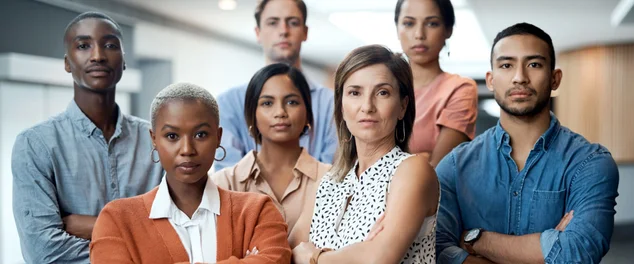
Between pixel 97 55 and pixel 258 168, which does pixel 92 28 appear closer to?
pixel 97 55

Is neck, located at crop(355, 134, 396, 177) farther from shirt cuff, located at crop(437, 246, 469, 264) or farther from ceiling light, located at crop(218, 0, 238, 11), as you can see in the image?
ceiling light, located at crop(218, 0, 238, 11)

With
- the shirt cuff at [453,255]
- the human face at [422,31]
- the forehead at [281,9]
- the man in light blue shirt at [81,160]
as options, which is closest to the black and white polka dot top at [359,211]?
the shirt cuff at [453,255]

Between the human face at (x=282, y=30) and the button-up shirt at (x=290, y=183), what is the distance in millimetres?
824

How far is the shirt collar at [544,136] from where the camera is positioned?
2.23 metres

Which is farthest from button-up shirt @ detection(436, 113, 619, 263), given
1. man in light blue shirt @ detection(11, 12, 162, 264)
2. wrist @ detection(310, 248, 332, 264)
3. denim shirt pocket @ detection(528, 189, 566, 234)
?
man in light blue shirt @ detection(11, 12, 162, 264)

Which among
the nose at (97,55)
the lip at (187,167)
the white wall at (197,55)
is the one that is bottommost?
the lip at (187,167)

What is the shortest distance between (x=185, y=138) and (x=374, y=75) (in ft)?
1.83

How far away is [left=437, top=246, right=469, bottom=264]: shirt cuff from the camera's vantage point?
2186 millimetres

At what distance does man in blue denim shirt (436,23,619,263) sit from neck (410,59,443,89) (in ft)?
1.54

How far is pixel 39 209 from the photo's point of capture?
220cm

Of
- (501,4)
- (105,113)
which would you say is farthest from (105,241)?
→ (501,4)

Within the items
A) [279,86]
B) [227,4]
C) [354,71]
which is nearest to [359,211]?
[354,71]

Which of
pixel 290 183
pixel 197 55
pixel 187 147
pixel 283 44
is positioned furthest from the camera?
pixel 197 55

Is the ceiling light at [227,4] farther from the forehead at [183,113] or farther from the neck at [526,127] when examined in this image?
the forehead at [183,113]
